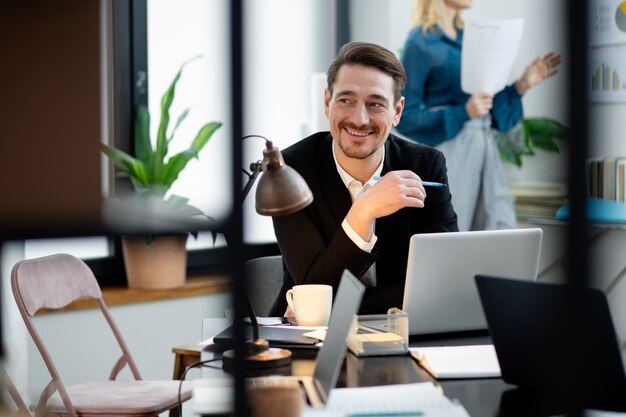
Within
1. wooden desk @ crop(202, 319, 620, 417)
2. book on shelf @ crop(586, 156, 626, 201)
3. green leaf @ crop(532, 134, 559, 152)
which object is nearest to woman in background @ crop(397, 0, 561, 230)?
green leaf @ crop(532, 134, 559, 152)

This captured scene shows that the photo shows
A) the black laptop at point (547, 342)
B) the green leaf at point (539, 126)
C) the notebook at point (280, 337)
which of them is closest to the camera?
the black laptop at point (547, 342)

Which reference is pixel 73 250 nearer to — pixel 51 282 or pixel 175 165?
pixel 175 165

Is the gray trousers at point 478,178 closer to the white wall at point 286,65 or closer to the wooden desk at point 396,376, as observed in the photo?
the white wall at point 286,65

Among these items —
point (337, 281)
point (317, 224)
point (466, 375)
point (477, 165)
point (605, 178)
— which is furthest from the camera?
point (477, 165)

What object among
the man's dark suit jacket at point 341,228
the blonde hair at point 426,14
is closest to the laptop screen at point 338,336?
the man's dark suit jacket at point 341,228

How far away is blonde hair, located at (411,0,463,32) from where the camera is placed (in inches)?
153

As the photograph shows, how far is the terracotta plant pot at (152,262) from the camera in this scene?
334 centimetres

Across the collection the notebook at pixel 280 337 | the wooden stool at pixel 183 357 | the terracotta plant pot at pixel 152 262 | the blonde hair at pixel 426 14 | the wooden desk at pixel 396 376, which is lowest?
the wooden stool at pixel 183 357

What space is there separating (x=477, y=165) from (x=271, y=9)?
121 centimetres

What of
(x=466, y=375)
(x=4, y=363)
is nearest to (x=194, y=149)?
(x=466, y=375)

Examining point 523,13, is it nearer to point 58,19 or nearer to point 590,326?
point 590,326

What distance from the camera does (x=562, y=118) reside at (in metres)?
0.60

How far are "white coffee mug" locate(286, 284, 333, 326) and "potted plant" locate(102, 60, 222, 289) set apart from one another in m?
1.47

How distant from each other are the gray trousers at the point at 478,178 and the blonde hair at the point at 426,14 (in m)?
0.48
